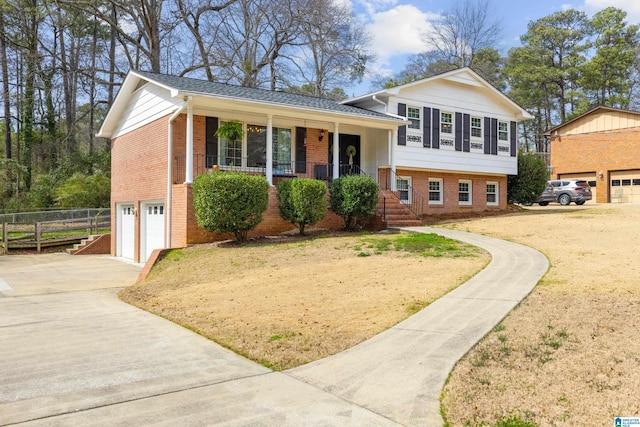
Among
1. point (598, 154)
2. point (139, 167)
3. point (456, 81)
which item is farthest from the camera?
point (598, 154)

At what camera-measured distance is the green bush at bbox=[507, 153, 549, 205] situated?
24.8 metres

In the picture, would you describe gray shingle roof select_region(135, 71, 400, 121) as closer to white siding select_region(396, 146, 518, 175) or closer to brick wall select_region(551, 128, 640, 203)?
white siding select_region(396, 146, 518, 175)

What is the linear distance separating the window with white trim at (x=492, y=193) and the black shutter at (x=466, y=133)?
278 centimetres

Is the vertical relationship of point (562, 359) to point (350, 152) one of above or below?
below

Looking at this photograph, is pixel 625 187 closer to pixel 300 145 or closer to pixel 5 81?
pixel 300 145

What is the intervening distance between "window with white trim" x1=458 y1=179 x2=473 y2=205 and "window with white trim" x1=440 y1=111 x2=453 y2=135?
2505 mm

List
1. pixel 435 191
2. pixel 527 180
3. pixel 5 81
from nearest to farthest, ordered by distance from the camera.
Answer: pixel 435 191 < pixel 527 180 < pixel 5 81

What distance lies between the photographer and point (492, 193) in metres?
24.0

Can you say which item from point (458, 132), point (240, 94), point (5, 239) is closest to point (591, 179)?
point (458, 132)

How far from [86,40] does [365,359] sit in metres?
38.8

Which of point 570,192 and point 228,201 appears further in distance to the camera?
point 570,192

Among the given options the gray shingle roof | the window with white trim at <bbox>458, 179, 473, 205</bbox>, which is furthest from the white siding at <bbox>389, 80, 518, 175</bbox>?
the gray shingle roof

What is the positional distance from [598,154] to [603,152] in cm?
36

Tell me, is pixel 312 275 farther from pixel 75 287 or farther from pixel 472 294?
pixel 75 287
